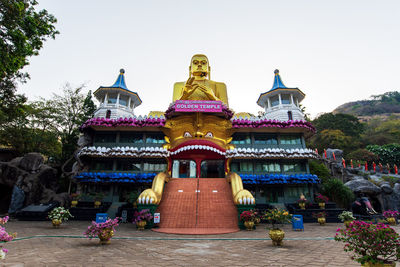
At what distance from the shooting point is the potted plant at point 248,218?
10812mm

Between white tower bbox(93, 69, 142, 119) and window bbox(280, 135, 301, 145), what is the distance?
16.2 metres

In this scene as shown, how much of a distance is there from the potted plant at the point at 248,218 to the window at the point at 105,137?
557 inches

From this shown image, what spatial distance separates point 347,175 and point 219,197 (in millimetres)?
18916

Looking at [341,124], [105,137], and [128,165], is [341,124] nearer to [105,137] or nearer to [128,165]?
[128,165]

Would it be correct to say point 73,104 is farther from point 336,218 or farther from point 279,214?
point 336,218

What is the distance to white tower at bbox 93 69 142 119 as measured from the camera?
22.2m

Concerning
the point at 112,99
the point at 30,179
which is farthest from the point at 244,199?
the point at 112,99

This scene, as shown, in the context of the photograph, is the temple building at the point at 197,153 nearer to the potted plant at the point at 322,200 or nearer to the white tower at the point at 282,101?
the white tower at the point at 282,101

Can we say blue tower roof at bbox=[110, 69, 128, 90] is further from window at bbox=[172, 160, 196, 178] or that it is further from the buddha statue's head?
window at bbox=[172, 160, 196, 178]

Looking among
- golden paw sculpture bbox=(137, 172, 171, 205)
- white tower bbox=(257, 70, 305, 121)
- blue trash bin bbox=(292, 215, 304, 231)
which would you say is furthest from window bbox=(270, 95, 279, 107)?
golden paw sculpture bbox=(137, 172, 171, 205)

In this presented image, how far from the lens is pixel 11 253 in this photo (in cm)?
613

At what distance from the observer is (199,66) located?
803 inches

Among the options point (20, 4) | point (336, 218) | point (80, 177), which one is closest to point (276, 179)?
point (336, 218)

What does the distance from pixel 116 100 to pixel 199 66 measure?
32.9 feet
